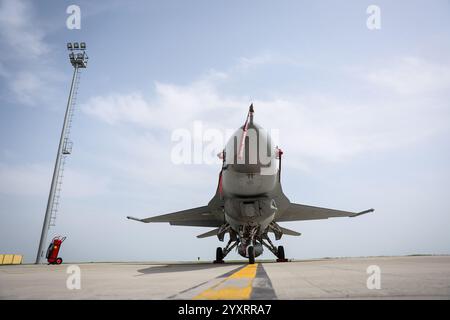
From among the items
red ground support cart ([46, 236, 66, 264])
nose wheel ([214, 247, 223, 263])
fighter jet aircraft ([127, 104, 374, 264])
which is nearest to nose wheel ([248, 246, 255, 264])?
fighter jet aircraft ([127, 104, 374, 264])

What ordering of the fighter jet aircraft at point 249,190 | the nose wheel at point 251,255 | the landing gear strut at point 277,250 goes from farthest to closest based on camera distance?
the landing gear strut at point 277,250
the nose wheel at point 251,255
the fighter jet aircraft at point 249,190

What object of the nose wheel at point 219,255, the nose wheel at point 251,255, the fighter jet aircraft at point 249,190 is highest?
the fighter jet aircraft at point 249,190

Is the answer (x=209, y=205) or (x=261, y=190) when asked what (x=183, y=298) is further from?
(x=209, y=205)

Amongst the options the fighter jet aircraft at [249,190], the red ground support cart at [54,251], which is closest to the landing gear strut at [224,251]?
the fighter jet aircraft at [249,190]

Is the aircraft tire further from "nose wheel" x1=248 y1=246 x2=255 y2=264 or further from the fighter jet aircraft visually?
"nose wheel" x1=248 y1=246 x2=255 y2=264

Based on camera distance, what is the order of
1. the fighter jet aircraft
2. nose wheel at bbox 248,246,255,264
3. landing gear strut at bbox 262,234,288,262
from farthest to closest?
1. landing gear strut at bbox 262,234,288,262
2. nose wheel at bbox 248,246,255,264
3. the fighter jet aircraft

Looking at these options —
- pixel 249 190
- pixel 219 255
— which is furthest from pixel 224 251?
pixel 249 190

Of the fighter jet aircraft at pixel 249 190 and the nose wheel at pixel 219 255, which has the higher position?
the fighter jet aircraft at pixel 249 190

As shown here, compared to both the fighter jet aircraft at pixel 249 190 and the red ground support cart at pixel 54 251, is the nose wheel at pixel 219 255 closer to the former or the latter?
the fighter jet aircraft at pixel 249 190

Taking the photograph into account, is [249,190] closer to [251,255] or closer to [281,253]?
[251,255]

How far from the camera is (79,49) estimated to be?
35750 millimetres

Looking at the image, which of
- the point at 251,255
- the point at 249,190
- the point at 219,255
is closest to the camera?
the point at 249,190

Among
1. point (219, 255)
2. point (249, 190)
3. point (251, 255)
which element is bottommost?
point (219, 255)
